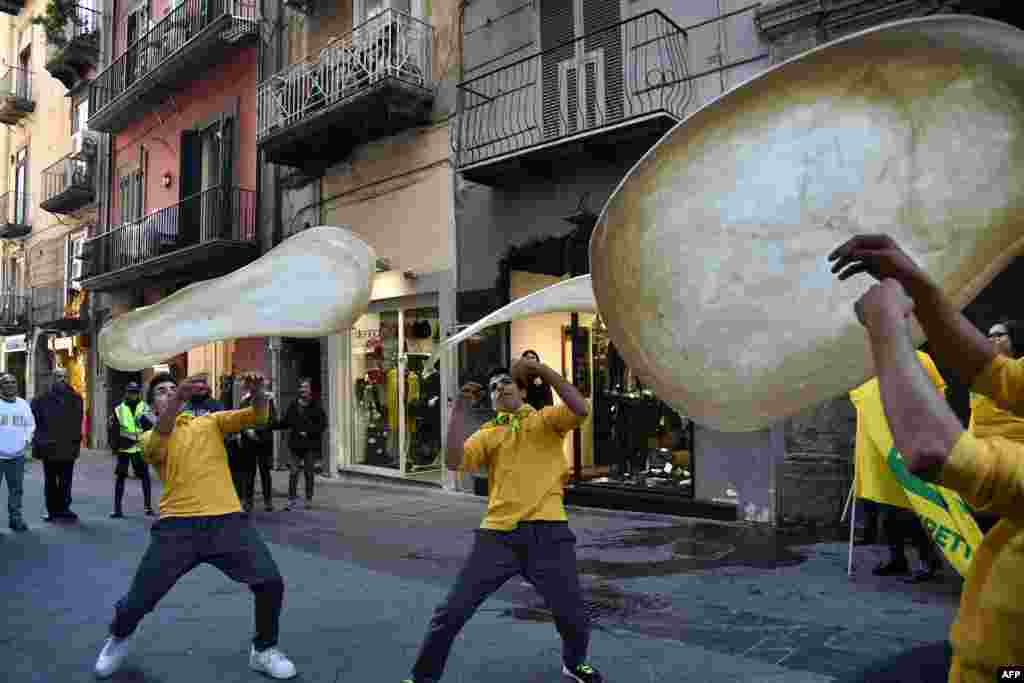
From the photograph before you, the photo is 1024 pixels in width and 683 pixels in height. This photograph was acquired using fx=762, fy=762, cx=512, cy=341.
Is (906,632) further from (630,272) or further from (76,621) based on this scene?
(76,621)

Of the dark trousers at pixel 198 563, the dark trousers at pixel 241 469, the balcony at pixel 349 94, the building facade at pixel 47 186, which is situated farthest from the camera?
the building facade at pixel 47 186

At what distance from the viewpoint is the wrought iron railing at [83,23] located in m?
22.8

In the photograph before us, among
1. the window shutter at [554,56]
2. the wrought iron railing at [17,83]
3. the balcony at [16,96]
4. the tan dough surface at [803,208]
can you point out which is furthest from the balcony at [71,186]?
the tan dough surface at [803,208]

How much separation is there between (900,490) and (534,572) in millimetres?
3302

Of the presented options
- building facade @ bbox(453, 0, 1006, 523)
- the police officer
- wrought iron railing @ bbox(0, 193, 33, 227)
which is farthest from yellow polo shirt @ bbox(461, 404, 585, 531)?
wrought iron railing @ bbox(0, 193, 33, 227)

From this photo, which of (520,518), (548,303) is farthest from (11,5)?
(548,303)

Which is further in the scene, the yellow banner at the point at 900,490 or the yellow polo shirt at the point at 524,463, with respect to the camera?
the yellow banner at the point at 900,490

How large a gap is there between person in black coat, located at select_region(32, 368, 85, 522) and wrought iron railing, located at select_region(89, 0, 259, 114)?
9.35m

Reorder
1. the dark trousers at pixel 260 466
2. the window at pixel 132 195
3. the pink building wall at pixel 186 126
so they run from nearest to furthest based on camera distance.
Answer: the dark trousers at pixel 260 466 < the pink building wall at pixel 186 126 < the window at pixel 132 195

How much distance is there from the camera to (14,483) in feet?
30.2

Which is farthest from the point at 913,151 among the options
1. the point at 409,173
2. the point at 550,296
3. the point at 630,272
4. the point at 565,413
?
the point at 409,173

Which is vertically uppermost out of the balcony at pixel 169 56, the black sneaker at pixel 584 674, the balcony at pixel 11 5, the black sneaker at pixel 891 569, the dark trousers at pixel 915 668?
the balcony at pixel 11 5

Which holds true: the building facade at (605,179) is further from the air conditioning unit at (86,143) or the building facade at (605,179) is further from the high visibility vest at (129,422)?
the air conditioning unit at (86,143)

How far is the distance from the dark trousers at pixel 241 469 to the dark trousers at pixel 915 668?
8869 mm
